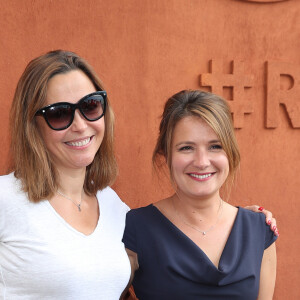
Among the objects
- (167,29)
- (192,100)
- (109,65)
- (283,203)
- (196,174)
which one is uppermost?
(167,29)

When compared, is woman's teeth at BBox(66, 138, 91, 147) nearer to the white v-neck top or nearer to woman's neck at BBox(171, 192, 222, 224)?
the white v-neck top

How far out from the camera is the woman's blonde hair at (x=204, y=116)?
191cm

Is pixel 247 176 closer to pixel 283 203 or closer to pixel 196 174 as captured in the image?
pixel 283 203

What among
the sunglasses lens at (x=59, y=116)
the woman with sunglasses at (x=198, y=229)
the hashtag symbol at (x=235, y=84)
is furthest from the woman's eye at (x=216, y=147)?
the hashtag symbol at (x=235, y=84)

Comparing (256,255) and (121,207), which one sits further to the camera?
(121,207)

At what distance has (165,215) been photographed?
2.06 meters

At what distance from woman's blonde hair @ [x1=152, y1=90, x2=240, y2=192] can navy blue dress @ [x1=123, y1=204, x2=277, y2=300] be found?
10.3 inches

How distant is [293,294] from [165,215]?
1.61m

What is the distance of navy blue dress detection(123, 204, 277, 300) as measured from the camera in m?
1.84

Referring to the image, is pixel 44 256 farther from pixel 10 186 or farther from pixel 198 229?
pixel 198 229

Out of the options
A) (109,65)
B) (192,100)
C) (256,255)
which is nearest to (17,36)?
(109,65)

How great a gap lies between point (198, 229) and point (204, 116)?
0.51 m

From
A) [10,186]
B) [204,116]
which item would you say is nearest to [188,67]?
[204,116]

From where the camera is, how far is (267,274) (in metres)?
2.05
